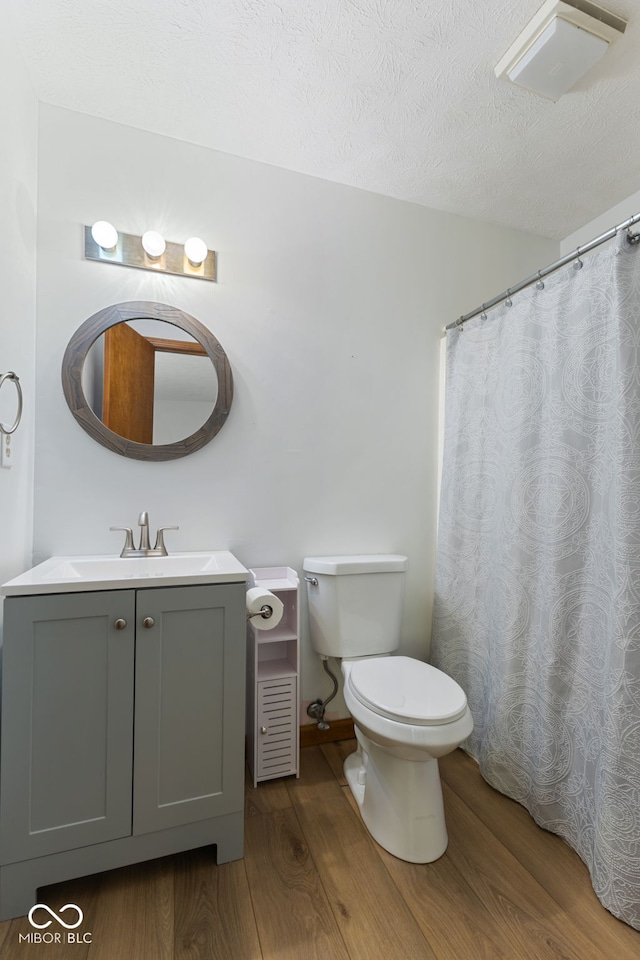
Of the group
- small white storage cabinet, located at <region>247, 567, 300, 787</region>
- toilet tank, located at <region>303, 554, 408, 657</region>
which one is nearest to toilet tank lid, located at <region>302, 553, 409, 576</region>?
toilet tank, located at <region>303, 554, 408, 657</region>

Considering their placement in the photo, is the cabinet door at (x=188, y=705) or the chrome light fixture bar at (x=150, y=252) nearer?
the cabinet door at (x=188, y=705)

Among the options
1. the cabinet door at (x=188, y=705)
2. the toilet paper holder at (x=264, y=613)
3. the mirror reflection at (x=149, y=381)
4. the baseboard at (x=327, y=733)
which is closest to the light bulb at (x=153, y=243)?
the mirror reflection at (x=149, y=381)

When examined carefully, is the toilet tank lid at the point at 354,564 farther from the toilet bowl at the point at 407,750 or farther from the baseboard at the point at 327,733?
the baseboard at the point at 327,733

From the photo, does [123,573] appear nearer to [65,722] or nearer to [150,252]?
[65,722]

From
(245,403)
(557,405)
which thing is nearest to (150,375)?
(245,403)

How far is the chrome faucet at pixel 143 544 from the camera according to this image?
4.93 feet

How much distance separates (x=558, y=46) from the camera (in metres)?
1.23

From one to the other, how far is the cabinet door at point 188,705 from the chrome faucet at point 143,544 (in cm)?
38

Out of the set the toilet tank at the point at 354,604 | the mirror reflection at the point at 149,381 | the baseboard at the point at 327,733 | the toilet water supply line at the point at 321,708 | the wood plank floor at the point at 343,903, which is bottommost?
the wood plank floor at the point at 343,903

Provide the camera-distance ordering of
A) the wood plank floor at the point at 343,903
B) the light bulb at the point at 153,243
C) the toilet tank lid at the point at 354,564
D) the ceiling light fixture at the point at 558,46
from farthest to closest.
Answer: the toilet tank lid at the point at 354,564, the light bulb at the point at 153,243, the ceiling light fixture at the point at 558,46, the wood plank floor at the point at 343,903

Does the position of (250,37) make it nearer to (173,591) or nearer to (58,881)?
(173,591)

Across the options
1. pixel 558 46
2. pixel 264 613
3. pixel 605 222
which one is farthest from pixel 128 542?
pixel 605 222

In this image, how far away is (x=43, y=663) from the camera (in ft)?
3.57

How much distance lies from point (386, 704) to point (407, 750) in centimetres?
13
